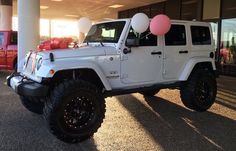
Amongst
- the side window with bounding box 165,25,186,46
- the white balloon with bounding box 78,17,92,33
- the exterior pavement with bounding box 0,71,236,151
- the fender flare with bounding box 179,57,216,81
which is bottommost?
the exterior pavement with bounding box 0,71,236,151

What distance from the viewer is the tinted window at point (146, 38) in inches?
261

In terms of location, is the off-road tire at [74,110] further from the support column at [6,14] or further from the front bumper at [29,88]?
the support column at [6,14]

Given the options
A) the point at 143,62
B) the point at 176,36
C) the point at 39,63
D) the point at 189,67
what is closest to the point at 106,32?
the point at 143,62

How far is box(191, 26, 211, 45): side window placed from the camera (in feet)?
25.1

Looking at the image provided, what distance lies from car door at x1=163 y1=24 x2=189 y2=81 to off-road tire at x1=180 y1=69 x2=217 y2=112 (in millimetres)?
374

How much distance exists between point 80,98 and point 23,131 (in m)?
1.12

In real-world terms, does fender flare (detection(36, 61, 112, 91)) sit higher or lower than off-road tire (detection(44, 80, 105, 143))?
higher

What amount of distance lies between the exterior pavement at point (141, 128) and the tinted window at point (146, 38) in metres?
1.43

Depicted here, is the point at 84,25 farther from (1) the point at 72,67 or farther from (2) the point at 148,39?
(1) the point at 72,67

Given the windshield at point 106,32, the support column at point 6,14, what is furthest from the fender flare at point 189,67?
the support column at point 6,14

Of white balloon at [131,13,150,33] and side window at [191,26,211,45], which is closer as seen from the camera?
white balloon at [131,13,150,33]

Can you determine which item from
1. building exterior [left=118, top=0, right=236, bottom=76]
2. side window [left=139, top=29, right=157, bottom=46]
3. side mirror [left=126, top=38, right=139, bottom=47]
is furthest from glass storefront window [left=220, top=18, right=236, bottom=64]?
side mirror [left=126, top=38, right=139, bottom=47]

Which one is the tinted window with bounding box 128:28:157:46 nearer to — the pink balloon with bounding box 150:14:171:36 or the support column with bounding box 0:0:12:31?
the pink balloon with bounding box 150:14:171:36

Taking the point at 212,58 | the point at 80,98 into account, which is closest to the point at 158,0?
the point at 212,58
